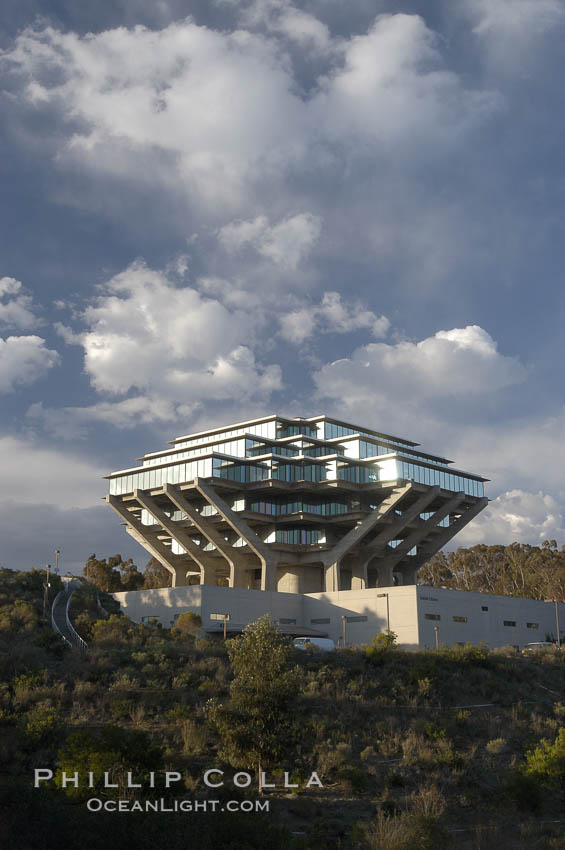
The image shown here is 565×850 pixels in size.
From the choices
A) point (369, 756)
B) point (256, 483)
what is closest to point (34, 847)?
point (369, 756)

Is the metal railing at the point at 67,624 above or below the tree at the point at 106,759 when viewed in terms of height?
above

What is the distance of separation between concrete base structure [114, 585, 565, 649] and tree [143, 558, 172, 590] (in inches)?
1858

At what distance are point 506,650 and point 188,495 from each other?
147 ft

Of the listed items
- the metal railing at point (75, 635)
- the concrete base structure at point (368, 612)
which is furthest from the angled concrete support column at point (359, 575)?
the metal railing at point (75, 635)

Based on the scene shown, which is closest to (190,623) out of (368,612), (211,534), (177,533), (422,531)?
(368,612)

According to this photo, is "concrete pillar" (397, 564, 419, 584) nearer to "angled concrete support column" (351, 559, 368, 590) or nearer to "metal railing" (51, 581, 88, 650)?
"angled concrete support column" (351, 559, 368, 590)

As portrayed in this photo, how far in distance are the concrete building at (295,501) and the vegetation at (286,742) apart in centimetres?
4048

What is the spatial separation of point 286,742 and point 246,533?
57.4 m

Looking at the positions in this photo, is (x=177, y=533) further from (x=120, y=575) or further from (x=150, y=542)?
(x=120, y=575)

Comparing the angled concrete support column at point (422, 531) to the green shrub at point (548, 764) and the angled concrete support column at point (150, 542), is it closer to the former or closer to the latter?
the angled concrete support column at point (150, 542)

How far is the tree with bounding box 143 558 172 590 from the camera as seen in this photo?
4836 inches

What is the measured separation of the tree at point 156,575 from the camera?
123m

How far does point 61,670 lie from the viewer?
118 ft

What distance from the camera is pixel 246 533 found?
83.0 meters
